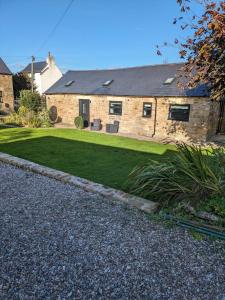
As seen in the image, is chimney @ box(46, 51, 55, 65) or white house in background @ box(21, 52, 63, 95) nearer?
chimney @ box(46, 51, 55, 65)

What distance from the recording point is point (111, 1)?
11.4 m

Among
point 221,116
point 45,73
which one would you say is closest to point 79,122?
point 221,116

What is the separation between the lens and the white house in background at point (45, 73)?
102ft

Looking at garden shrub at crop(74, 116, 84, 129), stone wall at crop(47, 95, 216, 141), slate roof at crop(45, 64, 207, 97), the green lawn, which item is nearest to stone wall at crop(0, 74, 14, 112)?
slate roof at crop(45, 64, 207, 97)

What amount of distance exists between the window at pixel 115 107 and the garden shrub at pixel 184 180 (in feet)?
37.9

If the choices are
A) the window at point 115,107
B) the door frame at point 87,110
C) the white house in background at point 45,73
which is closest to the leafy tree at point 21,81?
the white house in background at point 45,73

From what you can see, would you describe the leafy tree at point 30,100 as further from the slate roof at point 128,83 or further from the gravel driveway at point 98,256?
the gravel driveway at point 98,256

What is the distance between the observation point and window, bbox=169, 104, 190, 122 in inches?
517

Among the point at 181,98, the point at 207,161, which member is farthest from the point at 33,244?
the point at 181,98

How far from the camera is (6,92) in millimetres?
26656

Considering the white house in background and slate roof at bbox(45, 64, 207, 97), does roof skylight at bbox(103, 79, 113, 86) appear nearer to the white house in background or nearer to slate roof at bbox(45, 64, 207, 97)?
slate roof at bbox(45, 64, 207, 97)

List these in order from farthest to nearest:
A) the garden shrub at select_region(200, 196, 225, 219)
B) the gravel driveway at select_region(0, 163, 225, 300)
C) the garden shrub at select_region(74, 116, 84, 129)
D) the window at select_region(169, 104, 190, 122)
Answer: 1. the garden shrub at select_region(74, 116, 84, 129)
2. the window at select_region(169, 104, 190, 122)
3. the garden shrub at select_region(200, 196, 225, 219)
4. the gravel driveway at select_region(0, 163, 225, 300)

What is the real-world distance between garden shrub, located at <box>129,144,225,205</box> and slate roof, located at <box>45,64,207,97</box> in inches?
350

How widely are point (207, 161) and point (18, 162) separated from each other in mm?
4979
